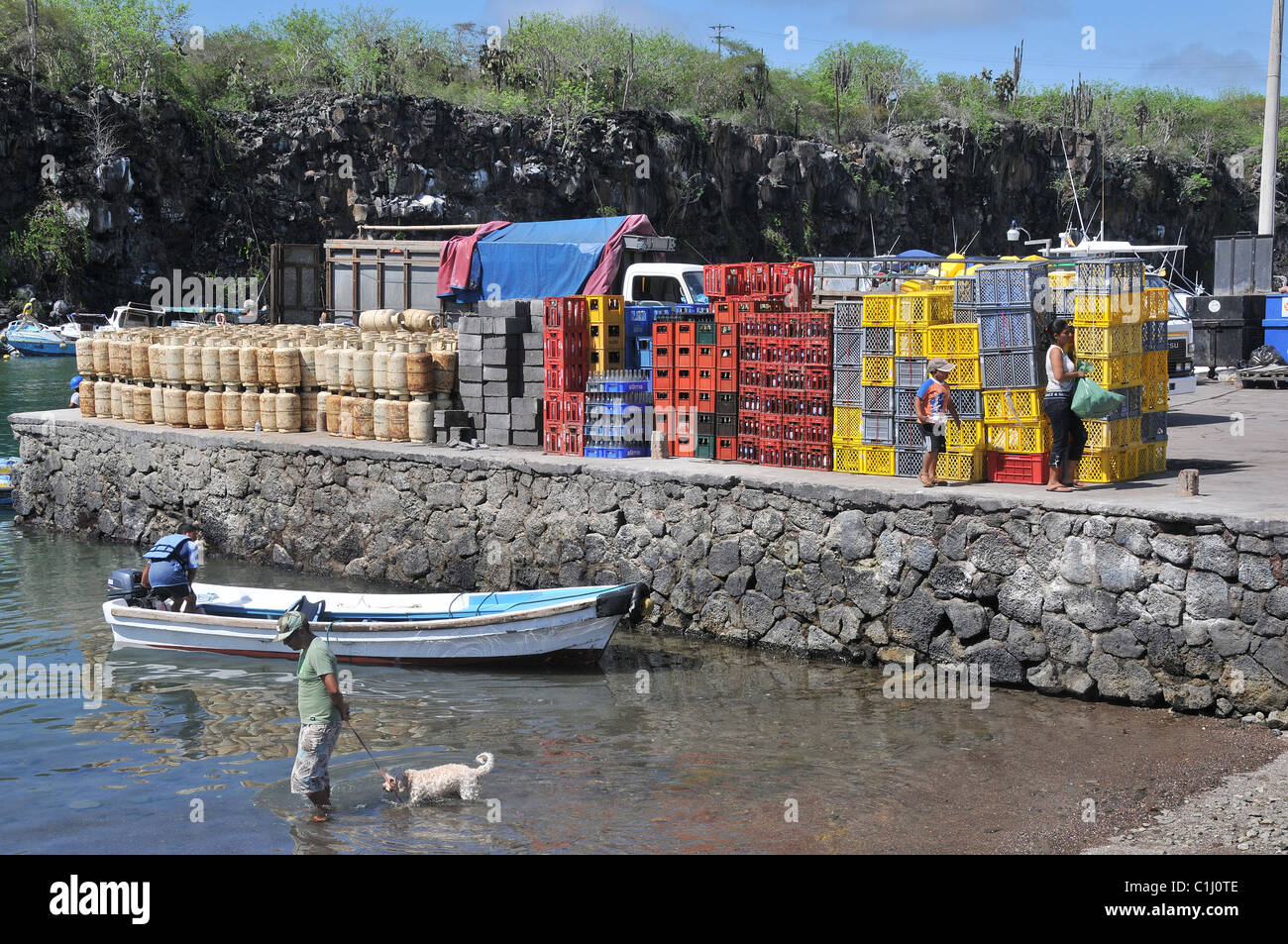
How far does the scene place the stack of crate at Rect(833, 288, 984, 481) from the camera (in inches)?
504

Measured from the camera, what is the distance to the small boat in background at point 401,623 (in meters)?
12.3

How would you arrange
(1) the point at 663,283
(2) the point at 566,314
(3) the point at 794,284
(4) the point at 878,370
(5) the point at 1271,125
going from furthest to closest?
(5) the point at 1271,125 → (1) the point at 663,283 → (2) the point at 566,314 → (3) the point at 794,284 → (4) the point at 878,370

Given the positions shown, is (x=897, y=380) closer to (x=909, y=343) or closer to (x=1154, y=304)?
(x=909, y=343)

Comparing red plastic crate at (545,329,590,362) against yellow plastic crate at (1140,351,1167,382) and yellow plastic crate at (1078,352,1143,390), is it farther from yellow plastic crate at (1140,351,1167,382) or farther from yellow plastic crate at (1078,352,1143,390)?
yellow plastic crate at (1140,351,1167,382)

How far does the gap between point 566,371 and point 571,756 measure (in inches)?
257

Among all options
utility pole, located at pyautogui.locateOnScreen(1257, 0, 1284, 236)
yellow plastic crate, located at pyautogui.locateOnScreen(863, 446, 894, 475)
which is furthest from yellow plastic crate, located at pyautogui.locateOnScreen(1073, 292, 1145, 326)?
utility pole, located at pyautogui.locateOnScreen(1257, 0, 1284, 236)

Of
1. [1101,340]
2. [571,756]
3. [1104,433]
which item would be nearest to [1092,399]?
[1104,433]

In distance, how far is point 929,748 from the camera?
10297 millimetres

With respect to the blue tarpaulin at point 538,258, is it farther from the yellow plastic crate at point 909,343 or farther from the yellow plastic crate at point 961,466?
the yellow plastic crate at point 961,466

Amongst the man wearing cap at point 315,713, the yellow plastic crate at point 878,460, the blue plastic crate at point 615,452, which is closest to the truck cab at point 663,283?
the blue plastic crate at point 615,452

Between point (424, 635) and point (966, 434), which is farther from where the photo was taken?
point (966, 434)

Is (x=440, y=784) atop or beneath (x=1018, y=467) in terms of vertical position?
beneath

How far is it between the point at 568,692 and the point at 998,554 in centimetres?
433

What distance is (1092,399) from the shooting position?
1193 centimetres
